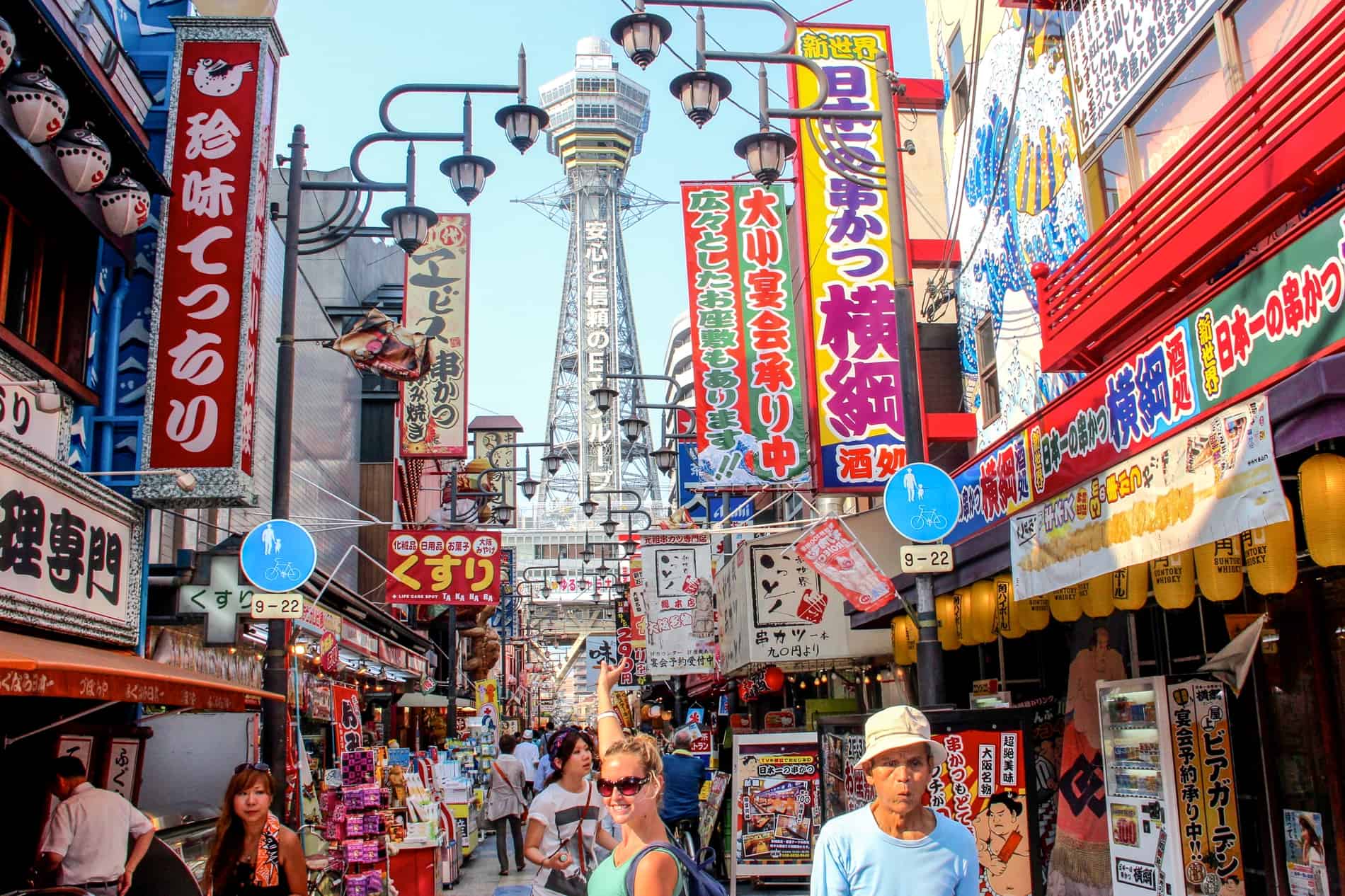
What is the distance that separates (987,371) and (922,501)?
5866 millimetres

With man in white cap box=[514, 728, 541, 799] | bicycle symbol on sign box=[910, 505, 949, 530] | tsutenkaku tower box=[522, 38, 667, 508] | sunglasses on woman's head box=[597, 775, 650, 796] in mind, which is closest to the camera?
sunglasses on woman's head box=[597, 775, 650, 796]

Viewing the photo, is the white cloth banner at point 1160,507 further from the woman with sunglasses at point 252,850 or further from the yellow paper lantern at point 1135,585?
the woman with sunglasses at point 252,850

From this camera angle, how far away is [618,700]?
3838 cm

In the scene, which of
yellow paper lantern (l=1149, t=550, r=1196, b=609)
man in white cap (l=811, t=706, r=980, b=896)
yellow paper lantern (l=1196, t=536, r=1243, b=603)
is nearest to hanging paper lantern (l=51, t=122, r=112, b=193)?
man in white cap (l=811, t=706, r=980, b=896)

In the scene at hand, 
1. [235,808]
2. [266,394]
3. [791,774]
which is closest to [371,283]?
[266,394]

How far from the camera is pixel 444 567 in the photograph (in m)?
20.5

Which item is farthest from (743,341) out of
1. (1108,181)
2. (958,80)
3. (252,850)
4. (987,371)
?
(252,850)

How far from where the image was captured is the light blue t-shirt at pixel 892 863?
4293mm

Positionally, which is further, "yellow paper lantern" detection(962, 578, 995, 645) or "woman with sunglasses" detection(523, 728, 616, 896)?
"yellow paper lantern" detection(962, 578, 995, 645)

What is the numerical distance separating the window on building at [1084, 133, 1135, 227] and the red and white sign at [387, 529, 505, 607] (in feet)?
40.2

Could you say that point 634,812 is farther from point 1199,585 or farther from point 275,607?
point 275,607

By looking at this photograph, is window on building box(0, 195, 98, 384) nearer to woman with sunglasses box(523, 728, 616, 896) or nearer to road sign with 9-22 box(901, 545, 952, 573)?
woman with sunglasses box(523, 728, 616, 896)

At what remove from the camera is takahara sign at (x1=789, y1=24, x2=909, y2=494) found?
14.6 meters

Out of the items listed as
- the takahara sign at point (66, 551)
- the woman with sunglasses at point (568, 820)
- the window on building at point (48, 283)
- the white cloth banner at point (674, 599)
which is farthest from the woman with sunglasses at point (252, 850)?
the white cloth banner at point (674, 599)
